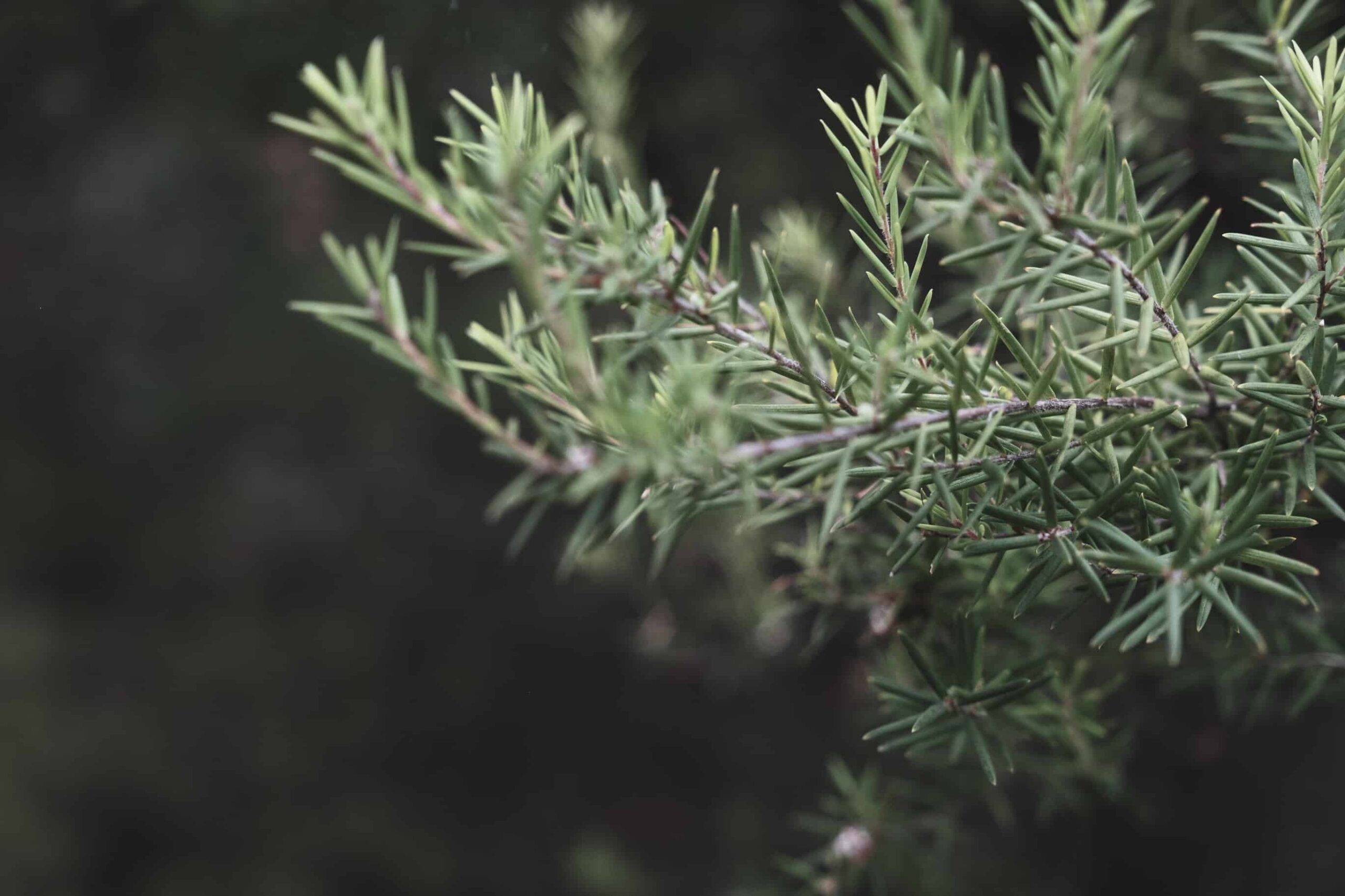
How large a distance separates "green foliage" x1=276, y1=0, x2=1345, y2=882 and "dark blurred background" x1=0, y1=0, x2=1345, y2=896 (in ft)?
1.79

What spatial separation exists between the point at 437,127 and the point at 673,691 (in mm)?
600

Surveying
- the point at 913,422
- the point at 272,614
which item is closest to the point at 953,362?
the point at 913,422

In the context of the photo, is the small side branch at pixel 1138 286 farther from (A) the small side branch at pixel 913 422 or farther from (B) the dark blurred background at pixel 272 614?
(B) the dark blurred background at pixel 272 614

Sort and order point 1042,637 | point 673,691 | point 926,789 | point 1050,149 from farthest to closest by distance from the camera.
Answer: point 673,691, point 926,789, point 1042,637, point 1050,149

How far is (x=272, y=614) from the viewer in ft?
3.49

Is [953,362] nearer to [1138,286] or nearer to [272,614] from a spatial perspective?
[1138,286]

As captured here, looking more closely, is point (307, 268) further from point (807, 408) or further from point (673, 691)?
point (807, 408)

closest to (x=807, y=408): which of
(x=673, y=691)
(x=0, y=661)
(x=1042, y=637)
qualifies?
(x=1042, y=637)

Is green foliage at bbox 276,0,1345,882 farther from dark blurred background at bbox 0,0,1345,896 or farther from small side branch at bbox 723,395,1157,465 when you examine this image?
dark blurred background at bbox 0,0,1345,896

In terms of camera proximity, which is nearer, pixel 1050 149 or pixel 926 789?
pixel 1050 149

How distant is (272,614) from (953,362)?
1006 mm

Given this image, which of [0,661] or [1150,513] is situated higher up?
[0,661]

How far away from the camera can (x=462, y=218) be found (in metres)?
0.22

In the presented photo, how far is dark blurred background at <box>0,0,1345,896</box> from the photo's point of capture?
915 mm
